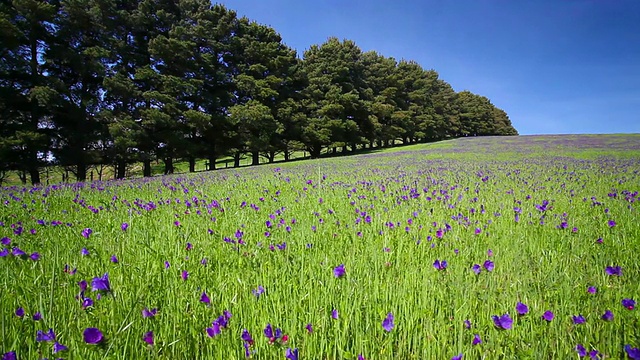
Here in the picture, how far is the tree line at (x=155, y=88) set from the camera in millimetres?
16678

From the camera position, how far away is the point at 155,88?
22109 mm

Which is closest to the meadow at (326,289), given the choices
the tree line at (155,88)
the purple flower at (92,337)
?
the purple flower at (92,337)

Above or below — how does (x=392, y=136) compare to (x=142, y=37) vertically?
below

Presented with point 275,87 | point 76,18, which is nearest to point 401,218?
point 76,18

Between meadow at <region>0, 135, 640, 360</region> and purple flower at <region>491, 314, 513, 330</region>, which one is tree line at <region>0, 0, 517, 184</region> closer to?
meadow at <region>0, 135, 640, 360</region>

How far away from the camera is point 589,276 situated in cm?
210

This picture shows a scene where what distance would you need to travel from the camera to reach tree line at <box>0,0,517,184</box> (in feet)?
54.7

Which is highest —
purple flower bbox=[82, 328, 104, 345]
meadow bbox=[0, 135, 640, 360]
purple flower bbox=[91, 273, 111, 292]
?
purple flower bbox=[91, 273, 111, 292]

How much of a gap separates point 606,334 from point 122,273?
274 cm

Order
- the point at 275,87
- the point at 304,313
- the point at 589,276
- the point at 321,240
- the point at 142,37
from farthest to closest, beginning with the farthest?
1. the point at 275,87
2. the point at 142,37
3. the point at 321,240
4. the point at 589,276
5. the point at 304,313

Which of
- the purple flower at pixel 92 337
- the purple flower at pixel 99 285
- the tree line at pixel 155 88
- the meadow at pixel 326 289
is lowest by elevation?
the meadow at pixel 326 289

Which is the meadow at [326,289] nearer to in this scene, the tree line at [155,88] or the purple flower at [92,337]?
the purple flower at [92,337]

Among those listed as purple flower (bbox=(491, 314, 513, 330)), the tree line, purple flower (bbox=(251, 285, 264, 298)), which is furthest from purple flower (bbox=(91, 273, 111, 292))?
the tree line

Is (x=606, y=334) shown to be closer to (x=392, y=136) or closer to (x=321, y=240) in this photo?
(x=321, y=240)
